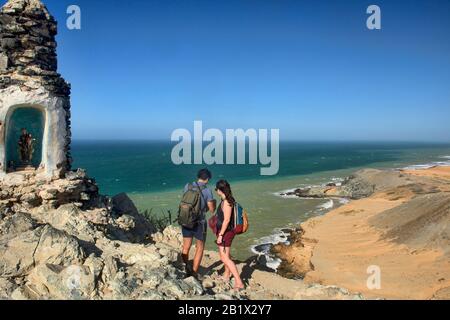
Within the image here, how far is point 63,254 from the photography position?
642cm

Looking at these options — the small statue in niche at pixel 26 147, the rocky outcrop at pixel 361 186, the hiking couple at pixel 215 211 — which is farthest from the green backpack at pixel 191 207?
the rocky outcrop at pixel 361 186

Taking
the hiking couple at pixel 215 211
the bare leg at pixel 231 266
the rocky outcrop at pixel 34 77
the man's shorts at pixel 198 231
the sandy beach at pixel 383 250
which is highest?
the rocky outcrop at pixel 34 77

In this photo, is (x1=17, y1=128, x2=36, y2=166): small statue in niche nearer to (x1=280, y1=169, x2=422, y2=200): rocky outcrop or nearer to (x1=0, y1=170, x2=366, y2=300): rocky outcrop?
(x1=0, y1=170, x2=366, y2=300): rocky outcrop

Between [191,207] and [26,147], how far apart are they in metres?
5.20

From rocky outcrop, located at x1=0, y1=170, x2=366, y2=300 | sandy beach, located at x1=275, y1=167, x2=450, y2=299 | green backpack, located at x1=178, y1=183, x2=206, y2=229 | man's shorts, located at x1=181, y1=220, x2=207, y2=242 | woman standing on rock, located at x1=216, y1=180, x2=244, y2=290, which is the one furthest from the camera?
sandy beach, located at x1=275, y1=167, x2=450, y2=299

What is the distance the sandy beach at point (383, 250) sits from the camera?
41.8 feet

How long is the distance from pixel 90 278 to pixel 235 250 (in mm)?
13219

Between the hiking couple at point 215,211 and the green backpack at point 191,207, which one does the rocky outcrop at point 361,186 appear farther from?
the green backpack at point 191,207

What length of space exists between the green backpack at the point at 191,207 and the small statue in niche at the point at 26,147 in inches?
193

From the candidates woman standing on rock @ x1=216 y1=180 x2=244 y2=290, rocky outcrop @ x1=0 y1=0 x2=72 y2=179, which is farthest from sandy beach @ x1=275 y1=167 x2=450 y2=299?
rocky outcrop @ x1=0 y1=0 x2=72 y2=179

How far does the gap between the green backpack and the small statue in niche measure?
4.91 meters

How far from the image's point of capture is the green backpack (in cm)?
738
